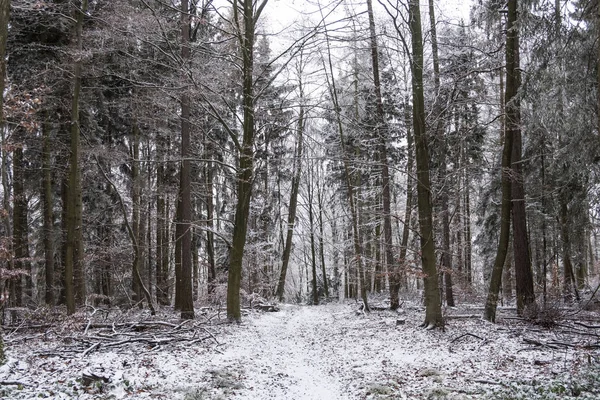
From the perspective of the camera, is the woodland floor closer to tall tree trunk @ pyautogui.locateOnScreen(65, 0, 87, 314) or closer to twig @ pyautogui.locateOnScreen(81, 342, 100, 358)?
twig @ pyautogui.locateOnScreen(81, 342, 100, 358)

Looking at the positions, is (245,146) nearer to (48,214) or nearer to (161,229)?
(48,214)

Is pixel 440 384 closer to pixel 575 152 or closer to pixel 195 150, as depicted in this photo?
pixel 575 152

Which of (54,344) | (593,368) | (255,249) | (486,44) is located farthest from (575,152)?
(255,249)

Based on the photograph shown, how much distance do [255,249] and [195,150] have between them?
5.64 metres

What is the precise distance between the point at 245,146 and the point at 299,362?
6106mm

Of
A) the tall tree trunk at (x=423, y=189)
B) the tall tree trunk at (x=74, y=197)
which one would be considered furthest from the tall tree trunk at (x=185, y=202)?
the tall tree trunk at (x=423, y=189)

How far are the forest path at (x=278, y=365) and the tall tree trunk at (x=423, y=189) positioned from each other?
2.91 meters

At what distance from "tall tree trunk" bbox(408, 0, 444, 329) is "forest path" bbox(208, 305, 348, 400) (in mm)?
2914

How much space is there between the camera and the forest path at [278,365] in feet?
20.3

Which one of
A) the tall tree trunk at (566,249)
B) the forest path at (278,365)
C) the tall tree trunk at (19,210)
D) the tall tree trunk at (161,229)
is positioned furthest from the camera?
the tall tree trunk at (161,229)

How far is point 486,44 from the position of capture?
35.8ft

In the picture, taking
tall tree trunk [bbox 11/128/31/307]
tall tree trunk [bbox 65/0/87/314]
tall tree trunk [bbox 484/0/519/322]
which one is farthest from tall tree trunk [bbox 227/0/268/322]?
tall tree trunk [bbox 484/0/519/322]

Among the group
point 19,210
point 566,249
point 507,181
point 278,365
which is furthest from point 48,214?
point 566,249

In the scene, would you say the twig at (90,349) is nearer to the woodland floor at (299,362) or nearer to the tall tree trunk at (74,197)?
the woodland floor at (299,362)
